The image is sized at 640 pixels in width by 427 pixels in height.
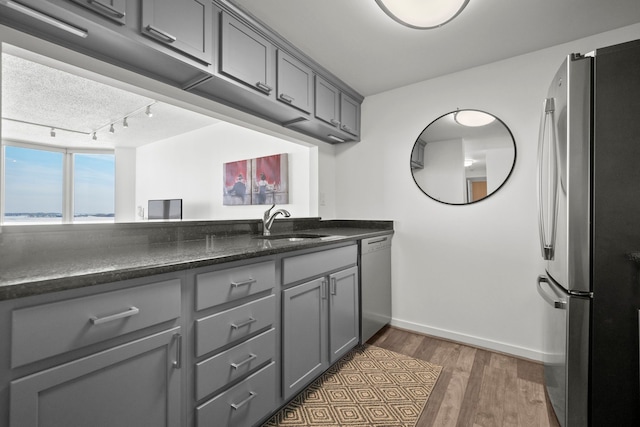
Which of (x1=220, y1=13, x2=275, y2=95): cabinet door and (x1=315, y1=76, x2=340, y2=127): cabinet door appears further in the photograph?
(x1=315, y1=76, x2=340, y2=127): cabinet door

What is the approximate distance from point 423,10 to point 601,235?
1346mm

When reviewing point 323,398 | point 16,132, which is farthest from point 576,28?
point 16,132

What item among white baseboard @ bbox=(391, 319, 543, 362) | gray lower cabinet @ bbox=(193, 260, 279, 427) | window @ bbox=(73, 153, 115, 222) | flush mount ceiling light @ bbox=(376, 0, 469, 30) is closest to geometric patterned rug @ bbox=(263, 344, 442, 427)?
gray lower cabinet @ bbox=(193, 260, 279, 427)

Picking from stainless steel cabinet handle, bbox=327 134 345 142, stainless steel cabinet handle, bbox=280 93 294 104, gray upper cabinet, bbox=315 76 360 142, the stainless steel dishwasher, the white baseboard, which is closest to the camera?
stainless steel cabinet handle, bbox=280 93 294 104

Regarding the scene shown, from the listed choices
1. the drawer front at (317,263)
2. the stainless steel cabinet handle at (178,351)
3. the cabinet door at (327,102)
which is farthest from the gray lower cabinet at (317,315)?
the cabinet door at (327,102)

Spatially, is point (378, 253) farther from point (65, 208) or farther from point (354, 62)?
point (65, 208)

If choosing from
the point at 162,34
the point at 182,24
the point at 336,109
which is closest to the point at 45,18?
the point at 162,34

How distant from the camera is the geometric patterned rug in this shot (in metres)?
1.57

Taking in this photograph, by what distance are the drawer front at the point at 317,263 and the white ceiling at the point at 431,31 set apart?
4.85ft

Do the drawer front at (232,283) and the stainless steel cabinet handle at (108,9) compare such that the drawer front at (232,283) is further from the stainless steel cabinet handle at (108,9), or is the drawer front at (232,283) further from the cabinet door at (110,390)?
the stainless steel cabinet handle at (108,9)

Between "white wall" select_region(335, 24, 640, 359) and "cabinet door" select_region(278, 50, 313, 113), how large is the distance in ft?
3.06

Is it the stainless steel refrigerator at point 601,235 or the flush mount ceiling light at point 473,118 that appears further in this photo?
the flush mount ceiling light at point 473,118

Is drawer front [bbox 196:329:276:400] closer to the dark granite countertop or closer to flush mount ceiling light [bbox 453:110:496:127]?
the dark granite countertop

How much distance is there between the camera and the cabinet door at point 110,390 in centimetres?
78
